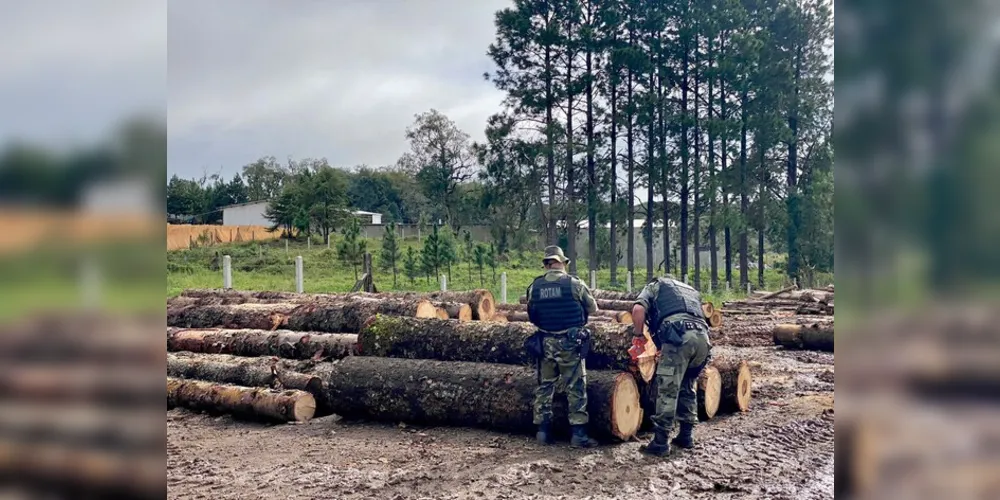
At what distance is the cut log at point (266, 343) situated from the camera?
8.37 meters

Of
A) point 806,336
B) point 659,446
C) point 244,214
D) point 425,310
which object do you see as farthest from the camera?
point 244,214

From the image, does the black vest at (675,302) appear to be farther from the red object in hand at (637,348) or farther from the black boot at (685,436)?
the black boot at (685,436)

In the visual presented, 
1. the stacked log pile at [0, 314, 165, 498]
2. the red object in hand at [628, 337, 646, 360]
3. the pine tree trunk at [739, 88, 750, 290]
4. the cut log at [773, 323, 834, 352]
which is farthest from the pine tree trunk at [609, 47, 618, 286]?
the stacked log pile at [0, 314, 165, 498]

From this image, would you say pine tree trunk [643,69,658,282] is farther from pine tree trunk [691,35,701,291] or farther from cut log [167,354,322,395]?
A: cut log [167,354,322,395]

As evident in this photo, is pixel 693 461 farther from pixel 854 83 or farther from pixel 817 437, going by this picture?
pixel 854 83

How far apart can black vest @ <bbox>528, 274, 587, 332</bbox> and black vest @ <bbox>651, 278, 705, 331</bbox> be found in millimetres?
679

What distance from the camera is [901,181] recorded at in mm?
1074

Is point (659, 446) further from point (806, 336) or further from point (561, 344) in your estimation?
point (806, 336)

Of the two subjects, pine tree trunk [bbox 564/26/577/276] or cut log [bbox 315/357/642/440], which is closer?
cut log [bbox 315/357/642/440]

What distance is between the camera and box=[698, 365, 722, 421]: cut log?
6.59 metres

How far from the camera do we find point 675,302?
18.9 ft

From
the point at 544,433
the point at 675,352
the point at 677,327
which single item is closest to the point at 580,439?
the point at 544,433

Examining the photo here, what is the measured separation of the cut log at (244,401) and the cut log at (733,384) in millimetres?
4282

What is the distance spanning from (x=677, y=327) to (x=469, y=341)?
7.25ft
